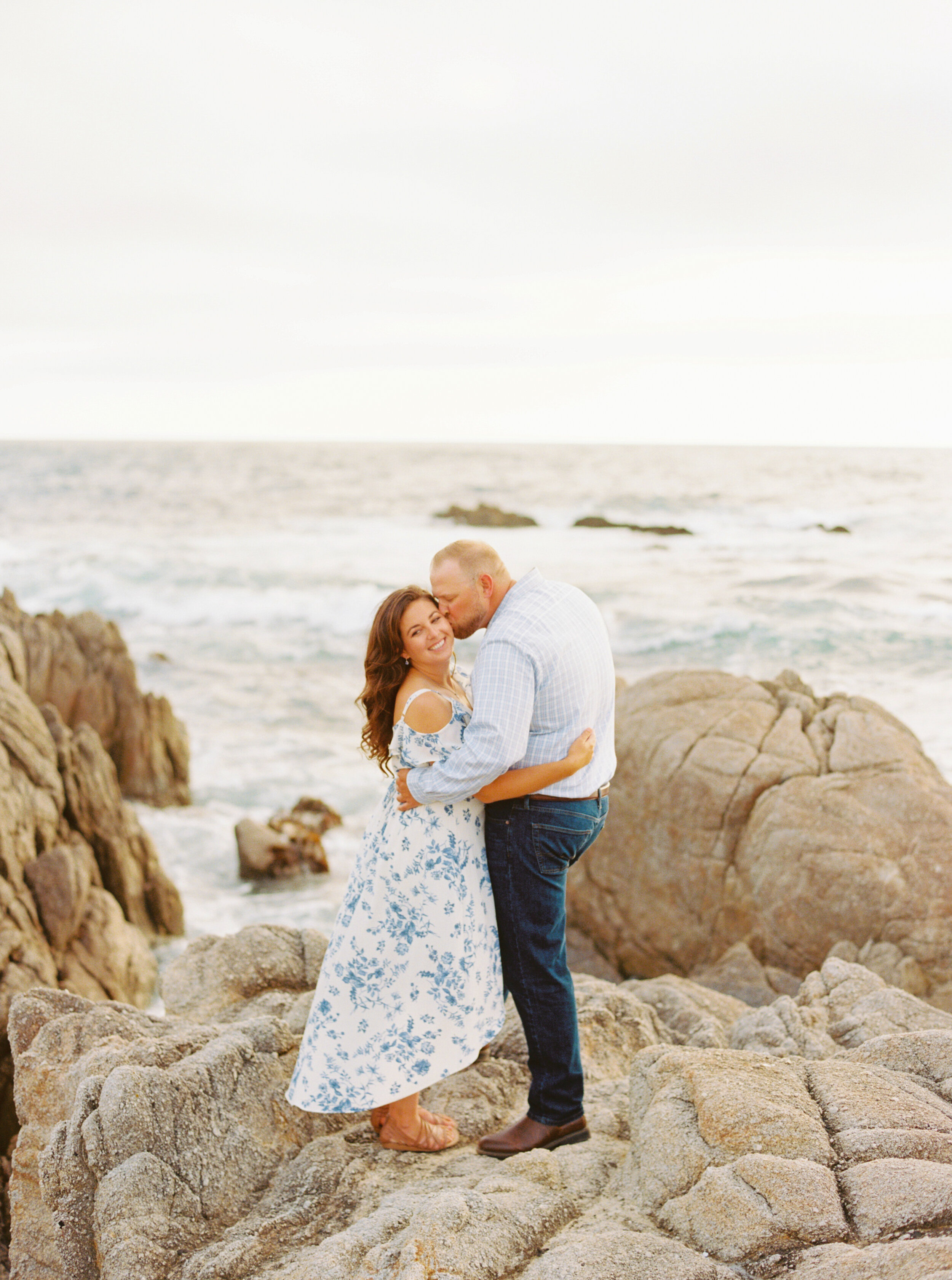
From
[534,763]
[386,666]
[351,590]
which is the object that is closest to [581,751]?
[534,763]

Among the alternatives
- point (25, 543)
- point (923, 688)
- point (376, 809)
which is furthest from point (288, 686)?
point (25, 543)

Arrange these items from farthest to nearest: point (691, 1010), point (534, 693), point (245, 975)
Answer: point (691, 1010) < point (245, 975) < point (534, 693)

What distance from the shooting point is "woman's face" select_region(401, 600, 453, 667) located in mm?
3445

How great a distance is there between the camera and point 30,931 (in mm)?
6953

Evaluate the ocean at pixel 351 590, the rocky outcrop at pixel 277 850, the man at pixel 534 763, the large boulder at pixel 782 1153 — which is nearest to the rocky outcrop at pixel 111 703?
the ocean at pixel 351 590

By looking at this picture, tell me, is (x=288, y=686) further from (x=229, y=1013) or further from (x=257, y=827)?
(x=229, y=1013)

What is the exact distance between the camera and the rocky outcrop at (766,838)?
6.86 metres

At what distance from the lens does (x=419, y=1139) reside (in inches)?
148

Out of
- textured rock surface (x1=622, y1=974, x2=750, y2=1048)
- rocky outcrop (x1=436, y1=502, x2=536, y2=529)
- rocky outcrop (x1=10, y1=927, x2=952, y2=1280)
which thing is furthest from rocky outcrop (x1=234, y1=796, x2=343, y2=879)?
rocky outcrop (x1=436, y1=502, x2=536, y2=529)

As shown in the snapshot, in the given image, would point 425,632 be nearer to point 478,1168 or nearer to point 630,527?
point 478,1168

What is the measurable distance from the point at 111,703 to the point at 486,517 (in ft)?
116

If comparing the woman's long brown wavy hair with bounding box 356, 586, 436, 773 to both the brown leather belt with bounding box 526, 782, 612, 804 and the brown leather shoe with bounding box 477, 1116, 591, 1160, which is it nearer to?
the brown leather belt with bounding box 526, 782, 612, 804

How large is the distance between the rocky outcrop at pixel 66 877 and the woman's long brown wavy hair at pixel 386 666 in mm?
3944

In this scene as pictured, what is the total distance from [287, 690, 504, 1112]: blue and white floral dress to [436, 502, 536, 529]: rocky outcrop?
42.9 m
